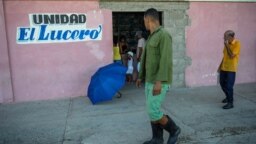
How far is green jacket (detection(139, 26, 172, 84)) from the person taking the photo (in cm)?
402

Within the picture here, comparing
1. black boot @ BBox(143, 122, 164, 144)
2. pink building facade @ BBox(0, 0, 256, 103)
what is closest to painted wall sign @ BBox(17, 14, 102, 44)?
pink building facade @ BBox(0, 0, 256, 103)

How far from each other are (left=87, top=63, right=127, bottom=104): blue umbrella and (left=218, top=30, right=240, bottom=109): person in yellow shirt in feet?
7.22

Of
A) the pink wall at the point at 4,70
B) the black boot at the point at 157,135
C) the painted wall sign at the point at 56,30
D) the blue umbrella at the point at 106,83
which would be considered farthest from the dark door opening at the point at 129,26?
the black boot at the point at 157,135

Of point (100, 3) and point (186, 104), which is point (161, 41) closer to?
point (186, 104)

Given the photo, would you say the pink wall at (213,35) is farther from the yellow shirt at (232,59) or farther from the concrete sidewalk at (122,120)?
the yellow shirt at (232,59)

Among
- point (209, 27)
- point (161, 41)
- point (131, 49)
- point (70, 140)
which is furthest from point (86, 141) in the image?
point (131, 49)

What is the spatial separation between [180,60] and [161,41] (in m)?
4.38

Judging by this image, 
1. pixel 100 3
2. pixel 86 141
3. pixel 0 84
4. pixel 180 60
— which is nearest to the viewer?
pixel 86 141

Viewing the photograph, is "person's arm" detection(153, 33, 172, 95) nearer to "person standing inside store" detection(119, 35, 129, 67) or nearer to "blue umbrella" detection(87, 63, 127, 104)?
"blue umbrella" detection(87, 63, 127, 104)

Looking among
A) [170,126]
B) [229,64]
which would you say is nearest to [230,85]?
[229,64]

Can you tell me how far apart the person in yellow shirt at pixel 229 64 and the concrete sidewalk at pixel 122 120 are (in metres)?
0.43

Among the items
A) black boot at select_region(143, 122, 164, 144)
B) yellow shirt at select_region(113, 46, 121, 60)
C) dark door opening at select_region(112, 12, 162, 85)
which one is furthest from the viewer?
dark door opening at select_region(112, 12, 162, 85)

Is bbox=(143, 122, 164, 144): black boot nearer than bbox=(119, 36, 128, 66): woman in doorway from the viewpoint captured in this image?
Yes

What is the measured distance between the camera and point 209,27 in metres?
8.40
